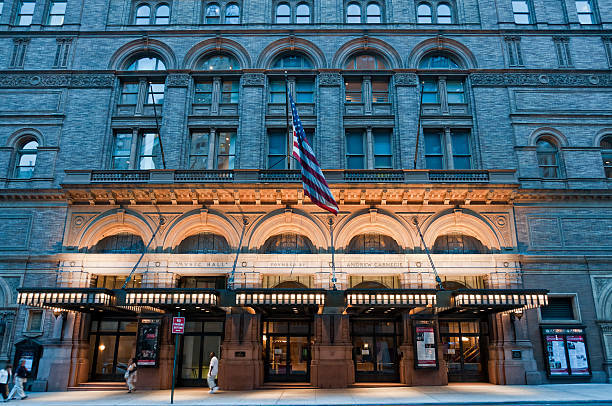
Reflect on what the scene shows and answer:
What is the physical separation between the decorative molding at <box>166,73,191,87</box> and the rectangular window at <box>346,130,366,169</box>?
394 inches

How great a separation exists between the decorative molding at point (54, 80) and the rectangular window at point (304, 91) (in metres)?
11.0

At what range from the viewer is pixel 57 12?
28875 mm

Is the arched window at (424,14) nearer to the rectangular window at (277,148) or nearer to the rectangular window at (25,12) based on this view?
the rectangular window at (277,148)

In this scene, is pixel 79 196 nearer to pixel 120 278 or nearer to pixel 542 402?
pixel 120 278

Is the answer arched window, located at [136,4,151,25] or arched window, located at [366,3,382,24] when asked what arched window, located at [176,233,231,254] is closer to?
arched window, located at [136,4,151,25]

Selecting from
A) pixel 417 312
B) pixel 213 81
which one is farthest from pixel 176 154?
pixel 417 312

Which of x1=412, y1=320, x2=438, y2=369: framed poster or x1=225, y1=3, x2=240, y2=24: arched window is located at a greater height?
x1=225, y1=3, x2=240, y2=24: arched window

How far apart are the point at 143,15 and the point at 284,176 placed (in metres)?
15.4

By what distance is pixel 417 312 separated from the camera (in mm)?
22062

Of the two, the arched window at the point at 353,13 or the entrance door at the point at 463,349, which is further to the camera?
the arched window at the point at 353,13

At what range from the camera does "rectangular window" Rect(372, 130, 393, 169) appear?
2542 centimetres

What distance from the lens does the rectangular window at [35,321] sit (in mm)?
22308

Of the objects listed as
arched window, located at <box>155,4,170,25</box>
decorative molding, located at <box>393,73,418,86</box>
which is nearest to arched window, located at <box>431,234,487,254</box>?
decorative molding, located at <box>393,73,418,86</box>

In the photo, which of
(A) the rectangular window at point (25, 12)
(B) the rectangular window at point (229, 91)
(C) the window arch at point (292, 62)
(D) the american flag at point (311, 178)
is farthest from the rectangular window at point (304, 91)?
(A) the rectangular window at point (25, 12)
